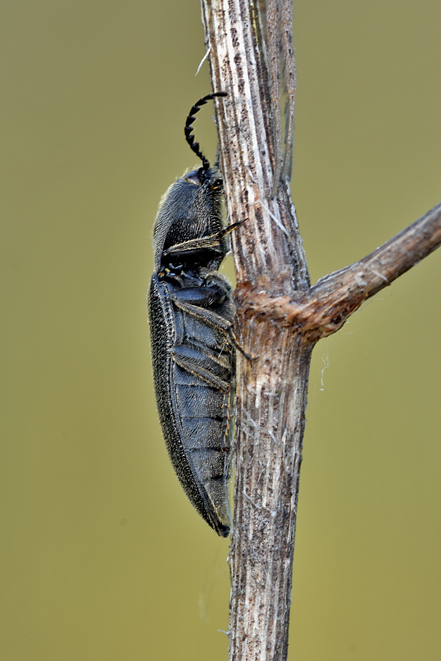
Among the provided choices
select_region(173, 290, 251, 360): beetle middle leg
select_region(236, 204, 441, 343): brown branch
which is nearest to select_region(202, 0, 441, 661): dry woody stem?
select_region(236, 204, 441, 343): brown branch

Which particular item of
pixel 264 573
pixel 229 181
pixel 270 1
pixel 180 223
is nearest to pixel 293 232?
pixel 229 181

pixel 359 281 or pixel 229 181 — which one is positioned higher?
pixel 229 181

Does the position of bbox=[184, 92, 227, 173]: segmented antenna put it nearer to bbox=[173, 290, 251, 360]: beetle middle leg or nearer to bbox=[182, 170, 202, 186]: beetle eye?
bbox=[182, 170, 202, 186]: beetle eye

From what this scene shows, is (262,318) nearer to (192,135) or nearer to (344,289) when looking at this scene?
(344,289)

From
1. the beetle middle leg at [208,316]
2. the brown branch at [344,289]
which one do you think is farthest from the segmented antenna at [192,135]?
the brown branch at [344,289]

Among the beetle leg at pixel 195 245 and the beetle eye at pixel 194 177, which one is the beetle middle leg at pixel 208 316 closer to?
the beetle leg at pixel 195 245

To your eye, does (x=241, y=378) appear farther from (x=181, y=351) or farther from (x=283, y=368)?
(x=181, y=351)

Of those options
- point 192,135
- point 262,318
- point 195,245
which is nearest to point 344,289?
point 262,318
